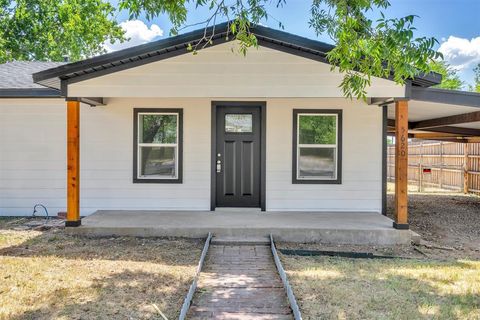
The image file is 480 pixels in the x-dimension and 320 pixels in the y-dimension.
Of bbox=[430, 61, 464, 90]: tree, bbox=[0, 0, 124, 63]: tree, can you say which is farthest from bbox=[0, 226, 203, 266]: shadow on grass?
bbox=[430, 61, 464, 90]: tree

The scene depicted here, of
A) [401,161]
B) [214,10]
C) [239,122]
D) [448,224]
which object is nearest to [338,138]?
[401,161]

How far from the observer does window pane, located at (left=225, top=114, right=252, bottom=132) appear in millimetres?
7898

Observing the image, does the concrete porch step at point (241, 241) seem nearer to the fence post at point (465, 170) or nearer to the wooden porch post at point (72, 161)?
the wooden porch post at point (72, 161)

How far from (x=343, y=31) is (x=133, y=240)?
435cm

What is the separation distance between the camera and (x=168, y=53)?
638 centimetres

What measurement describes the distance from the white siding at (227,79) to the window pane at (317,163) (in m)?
1.80

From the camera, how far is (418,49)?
4.14m

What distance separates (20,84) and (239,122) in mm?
4623

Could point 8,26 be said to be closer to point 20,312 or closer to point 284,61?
point 284,61

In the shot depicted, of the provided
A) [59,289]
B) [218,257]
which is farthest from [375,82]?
[59,289]

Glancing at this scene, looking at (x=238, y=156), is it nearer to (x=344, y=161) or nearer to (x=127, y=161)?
(x=344, y=161)

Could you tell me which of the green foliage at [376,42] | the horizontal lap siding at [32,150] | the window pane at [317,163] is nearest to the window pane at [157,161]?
the horizontal lap siding at [32,150]

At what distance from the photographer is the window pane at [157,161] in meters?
7.89

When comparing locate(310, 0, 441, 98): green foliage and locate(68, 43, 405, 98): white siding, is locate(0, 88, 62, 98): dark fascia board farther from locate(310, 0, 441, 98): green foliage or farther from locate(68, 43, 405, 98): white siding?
locate(310, 0, 441, 98): green foliage
